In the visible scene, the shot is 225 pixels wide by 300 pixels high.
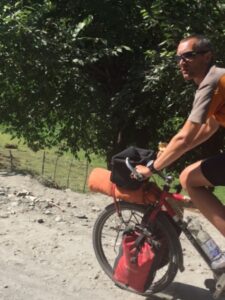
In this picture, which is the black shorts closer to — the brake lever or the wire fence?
the brake lever

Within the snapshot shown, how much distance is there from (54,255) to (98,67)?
600 cm

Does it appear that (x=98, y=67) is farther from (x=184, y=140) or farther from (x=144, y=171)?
(x=184, y=140)

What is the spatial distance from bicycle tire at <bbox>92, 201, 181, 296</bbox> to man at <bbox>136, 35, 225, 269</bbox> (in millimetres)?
334

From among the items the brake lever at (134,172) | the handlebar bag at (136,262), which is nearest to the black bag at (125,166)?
the brake lever at (134,172)

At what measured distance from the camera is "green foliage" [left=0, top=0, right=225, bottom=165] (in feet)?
27.5

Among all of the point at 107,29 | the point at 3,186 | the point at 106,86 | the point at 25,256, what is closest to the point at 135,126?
the point at 106,86

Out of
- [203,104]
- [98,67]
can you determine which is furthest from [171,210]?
[98,67]

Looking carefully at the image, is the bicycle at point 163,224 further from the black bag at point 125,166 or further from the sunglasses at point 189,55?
the sunglasses at point 189,55

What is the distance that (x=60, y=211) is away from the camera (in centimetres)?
597

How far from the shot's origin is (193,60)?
3.59m

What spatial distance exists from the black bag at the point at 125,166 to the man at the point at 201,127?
138 millimetres

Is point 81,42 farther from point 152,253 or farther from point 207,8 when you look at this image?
point 152,253

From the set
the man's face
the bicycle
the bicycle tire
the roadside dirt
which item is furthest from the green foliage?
the man's face

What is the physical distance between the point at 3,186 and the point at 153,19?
3.59m
